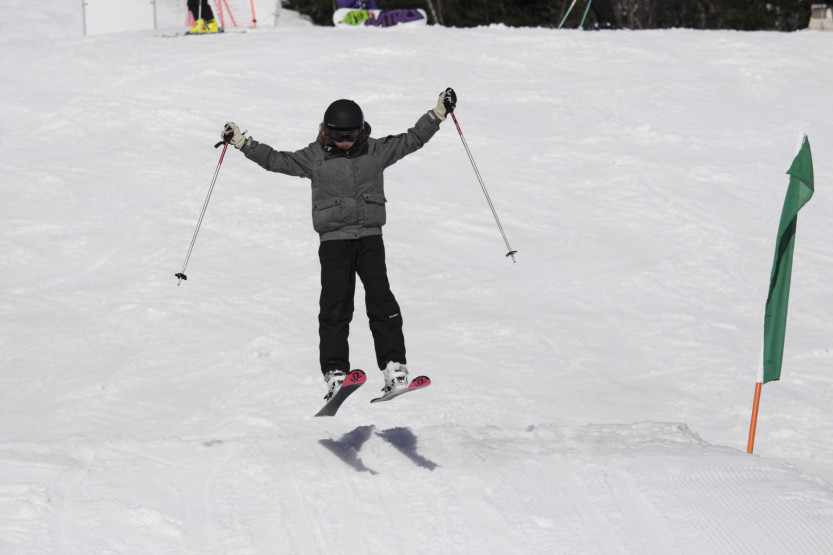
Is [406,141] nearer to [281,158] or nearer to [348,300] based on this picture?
[281,158]

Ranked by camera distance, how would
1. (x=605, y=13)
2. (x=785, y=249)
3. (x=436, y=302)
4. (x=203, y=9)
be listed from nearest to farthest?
(x=785, y=249) → (x=436, y=302) → (x=203, y=9) → (x=605, y=13)

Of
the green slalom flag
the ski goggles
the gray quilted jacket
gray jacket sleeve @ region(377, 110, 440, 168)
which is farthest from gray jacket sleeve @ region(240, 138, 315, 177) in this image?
the green slalom flag

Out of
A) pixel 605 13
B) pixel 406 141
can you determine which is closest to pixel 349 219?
pixel 406 141

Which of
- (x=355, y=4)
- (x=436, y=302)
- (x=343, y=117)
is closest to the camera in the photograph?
(x=343, y=117)

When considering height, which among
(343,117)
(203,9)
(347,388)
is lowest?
(347,388)

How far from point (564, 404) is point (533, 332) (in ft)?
4.61

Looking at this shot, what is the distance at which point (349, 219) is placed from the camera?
659cm

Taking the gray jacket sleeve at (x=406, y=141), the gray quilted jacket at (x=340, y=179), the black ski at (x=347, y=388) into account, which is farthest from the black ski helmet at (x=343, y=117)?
the black ski at (x=347, y=388)

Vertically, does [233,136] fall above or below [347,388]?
above

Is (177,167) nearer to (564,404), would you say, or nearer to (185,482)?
(564,404)

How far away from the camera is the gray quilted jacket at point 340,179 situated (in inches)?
258

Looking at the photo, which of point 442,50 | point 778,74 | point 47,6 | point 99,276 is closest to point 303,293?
point 99,276

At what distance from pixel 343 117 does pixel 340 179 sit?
1.30 feet

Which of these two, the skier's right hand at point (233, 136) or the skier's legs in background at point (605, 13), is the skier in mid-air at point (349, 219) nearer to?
the skier's right hand at point (233, 136)
